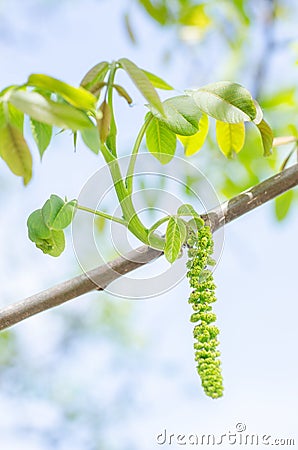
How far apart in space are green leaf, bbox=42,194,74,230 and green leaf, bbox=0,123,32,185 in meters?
0.05

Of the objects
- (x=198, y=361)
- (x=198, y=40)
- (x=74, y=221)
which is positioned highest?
(x=198, y=40)

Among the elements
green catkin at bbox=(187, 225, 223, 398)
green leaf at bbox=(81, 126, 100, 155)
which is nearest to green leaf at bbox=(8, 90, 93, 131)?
green leaf at bbox=(81, 126, 100, 155)

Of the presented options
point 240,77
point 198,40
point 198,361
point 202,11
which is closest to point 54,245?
point 198,361

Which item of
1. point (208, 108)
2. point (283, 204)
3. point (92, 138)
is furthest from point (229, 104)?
point (283, 204)

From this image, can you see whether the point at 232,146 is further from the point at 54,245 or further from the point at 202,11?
the point at 202,11

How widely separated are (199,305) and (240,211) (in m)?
0.11

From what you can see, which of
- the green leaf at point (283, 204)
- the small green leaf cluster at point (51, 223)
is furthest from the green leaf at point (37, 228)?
the green leaf at point (283, 204)

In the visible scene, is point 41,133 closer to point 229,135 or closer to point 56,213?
point 56,213

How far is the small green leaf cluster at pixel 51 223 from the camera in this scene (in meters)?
0.44

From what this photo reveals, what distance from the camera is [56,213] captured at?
0.44 m

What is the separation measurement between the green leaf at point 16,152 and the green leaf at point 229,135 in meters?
0.20

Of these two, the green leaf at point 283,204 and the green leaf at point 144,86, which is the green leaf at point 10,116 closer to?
the green leaf at point 144,86

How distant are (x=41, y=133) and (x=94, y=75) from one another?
5cm

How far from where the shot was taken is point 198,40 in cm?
123
